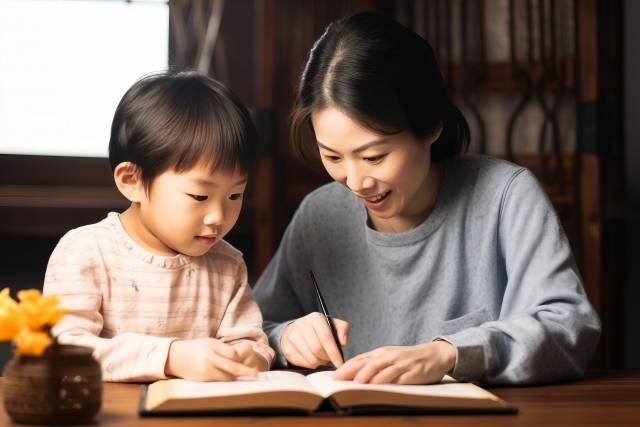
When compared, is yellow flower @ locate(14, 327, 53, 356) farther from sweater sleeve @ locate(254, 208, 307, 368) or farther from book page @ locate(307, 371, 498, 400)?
sweater sleeve @ locate(254, 208, 307, 368)

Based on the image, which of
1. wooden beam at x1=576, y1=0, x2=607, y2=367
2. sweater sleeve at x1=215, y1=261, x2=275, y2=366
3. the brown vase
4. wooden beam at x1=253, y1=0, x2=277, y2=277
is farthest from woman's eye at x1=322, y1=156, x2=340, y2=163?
wooden beam at x1=576, y1=0, x2=607, y2=367

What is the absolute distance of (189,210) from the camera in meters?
1.14

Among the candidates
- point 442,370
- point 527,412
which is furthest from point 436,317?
point 527,412

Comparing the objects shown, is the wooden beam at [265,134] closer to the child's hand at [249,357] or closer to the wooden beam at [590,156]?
the wooden beam at [590,156]

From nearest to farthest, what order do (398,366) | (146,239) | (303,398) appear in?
(303,398) → (398,366) → (146,239)

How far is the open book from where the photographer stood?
805mm

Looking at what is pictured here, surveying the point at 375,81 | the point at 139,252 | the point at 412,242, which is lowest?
the point at 412,242

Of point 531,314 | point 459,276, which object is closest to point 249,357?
point 531,314

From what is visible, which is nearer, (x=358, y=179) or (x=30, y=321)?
(x=30, y=321)

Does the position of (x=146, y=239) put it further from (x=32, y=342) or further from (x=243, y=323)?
(x=32, y=342)

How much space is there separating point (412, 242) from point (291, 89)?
1119 mm

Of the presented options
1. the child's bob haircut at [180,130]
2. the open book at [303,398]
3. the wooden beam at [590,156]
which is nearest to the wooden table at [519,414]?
the open book at [303,398]

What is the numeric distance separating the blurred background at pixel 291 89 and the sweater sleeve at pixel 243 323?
1.10 m

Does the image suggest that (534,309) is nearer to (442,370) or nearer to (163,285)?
(442,370)
